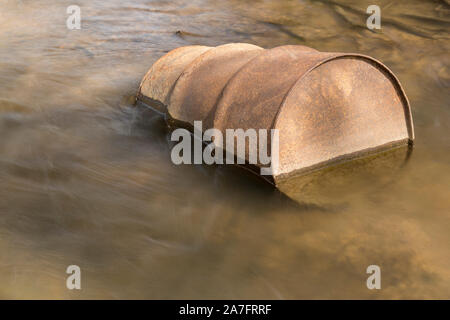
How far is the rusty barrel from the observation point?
310 cm

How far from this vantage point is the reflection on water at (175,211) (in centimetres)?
253

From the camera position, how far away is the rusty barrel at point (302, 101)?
3102 mm

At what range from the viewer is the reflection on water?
2.53 metres

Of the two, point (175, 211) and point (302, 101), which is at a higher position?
point (302, 101)

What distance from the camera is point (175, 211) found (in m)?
3.08

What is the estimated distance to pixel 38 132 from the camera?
403cm

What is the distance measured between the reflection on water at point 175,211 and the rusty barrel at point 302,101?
0.21 meters

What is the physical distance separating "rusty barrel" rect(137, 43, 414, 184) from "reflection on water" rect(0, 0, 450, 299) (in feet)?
0.70

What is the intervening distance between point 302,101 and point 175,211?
1.08 m

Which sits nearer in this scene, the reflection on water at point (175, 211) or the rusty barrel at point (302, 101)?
the reflection on water at point (175, 211)

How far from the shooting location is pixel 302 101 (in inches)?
124

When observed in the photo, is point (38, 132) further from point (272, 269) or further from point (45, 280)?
point (272, 269)

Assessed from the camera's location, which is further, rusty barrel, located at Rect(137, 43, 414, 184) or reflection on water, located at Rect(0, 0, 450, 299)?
rusty barrel, located at Rect(137, 43, 414, 184)
